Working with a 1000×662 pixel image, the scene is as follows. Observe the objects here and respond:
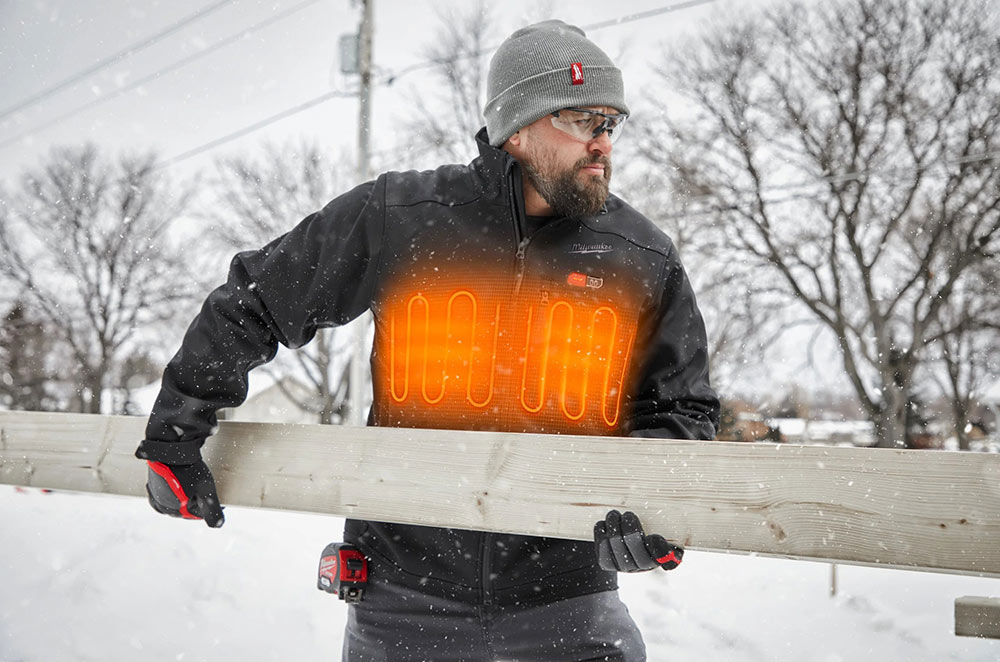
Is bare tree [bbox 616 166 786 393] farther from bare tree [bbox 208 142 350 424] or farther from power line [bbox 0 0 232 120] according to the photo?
power line [bbox 0 0 232 120]

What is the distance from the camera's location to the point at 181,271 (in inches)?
535

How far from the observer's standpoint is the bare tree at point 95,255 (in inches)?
541

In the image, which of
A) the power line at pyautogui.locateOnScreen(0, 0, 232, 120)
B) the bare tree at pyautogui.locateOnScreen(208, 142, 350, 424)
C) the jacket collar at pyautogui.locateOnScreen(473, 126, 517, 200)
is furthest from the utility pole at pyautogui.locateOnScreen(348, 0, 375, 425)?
the jacket collar at pyautogui.locateOnScreen(473, 126, 517, 200)

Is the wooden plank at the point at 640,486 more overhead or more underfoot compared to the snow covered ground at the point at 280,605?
more overhead

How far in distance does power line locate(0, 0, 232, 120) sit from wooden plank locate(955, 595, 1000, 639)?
14.2 m

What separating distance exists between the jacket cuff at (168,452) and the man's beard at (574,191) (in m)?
0.98

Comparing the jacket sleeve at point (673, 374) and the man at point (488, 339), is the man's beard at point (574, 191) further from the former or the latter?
the jacket sleeve at point (673, 374)

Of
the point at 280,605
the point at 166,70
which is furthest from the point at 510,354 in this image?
the point at 166,70

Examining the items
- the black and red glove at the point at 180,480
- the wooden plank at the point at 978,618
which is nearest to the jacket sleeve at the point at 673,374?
the black and red glove at the point at 180,480

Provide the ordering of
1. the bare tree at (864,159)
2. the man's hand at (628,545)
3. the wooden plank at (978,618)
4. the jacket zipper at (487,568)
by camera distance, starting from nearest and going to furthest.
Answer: the man's hand at (628,545) < the jacket zipper at (487,568) < the wooden plank at (978,618) < the bare tree at (864,159)

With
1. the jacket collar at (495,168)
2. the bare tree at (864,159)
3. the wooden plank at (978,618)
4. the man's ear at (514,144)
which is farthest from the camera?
the bare tree at (864,159)

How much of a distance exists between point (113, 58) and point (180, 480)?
1558 centimetres

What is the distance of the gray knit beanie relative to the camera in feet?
6.64

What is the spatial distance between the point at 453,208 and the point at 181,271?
12.7m
